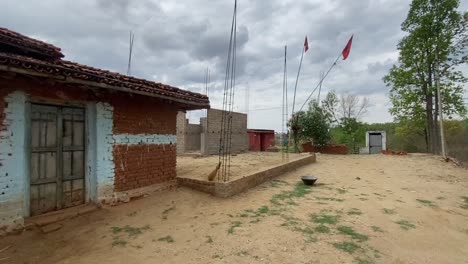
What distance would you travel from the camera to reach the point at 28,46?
4641mm

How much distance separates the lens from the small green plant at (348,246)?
13.6 ft

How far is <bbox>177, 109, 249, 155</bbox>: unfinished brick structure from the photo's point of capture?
16.2 m

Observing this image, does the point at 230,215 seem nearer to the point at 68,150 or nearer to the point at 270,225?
the point at 270,225

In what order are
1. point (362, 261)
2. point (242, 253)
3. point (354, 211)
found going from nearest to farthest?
point (362, 261)
point (242, 253)
point (354, 211)

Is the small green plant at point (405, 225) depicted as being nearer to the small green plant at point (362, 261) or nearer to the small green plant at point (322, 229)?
the small green plant at point (322, 229)

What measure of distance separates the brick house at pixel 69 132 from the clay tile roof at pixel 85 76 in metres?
0.01

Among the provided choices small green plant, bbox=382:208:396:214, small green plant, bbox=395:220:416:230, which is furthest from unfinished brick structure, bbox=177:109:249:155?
small green plant, bbox=395:220:416:230

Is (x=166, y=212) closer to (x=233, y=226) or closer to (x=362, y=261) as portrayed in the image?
(x=233, y=226)

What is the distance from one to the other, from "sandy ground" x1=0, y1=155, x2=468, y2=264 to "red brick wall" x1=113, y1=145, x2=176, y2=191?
0.45 m

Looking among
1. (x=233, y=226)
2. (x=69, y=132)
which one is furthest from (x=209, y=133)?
(x=233, y=226)

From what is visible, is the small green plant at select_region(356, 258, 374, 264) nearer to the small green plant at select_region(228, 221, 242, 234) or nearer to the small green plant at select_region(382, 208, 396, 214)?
the small green plant at select_region(228, 221, 242, 234)

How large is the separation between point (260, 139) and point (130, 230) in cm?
2008

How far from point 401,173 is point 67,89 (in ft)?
41.4

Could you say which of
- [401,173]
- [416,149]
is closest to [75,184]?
[401,173]
